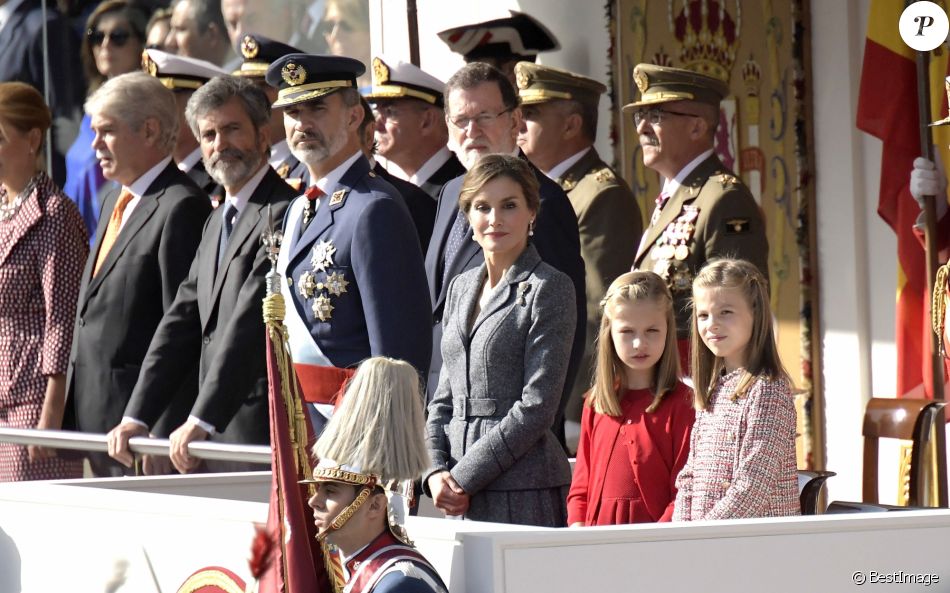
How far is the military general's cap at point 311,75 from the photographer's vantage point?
5.72m

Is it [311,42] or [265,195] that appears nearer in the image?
[265,195]

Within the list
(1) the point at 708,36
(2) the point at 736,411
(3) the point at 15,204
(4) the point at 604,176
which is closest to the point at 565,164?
(4) the point at 604,176

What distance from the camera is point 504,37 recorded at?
824 cm

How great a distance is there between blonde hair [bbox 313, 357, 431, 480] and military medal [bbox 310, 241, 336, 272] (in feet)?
5.87

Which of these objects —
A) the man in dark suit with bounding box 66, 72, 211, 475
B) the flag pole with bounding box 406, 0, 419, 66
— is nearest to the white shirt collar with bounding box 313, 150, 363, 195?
the man in dark suit with bounding box 66, 72, 211, 475

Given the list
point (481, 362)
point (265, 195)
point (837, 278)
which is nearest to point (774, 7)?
point (837, 278)

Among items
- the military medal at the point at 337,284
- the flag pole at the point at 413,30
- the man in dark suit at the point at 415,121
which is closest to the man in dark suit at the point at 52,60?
the flag pole at the point at 413,30

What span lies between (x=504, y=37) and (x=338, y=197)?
9.31 feet

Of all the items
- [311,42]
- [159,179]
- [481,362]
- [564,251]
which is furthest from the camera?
[311,42]

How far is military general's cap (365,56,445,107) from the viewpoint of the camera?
698 cm

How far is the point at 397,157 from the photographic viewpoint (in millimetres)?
7078

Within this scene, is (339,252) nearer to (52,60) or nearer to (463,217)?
(463,217)

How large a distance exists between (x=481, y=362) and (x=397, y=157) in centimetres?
238

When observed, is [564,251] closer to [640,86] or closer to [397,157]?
[640,86]
